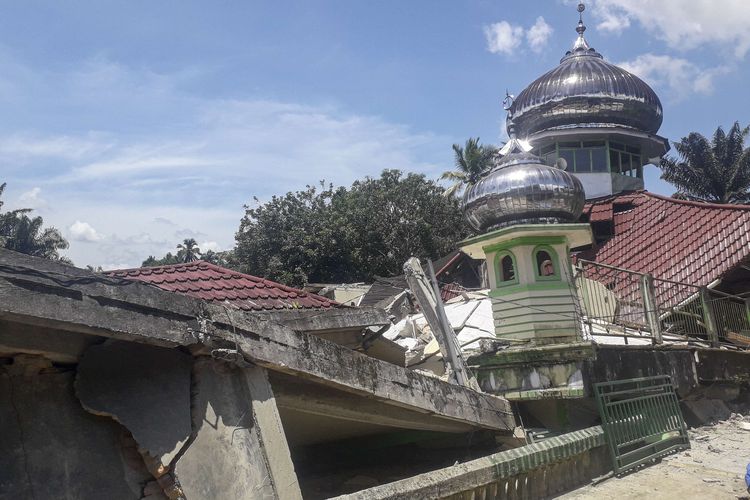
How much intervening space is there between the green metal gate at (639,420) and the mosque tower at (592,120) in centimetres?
1454

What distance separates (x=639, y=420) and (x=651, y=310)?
93.8 inches

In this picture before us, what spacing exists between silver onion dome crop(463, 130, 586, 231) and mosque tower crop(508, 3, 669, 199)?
1379 cm

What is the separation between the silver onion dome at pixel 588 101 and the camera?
22.8 m

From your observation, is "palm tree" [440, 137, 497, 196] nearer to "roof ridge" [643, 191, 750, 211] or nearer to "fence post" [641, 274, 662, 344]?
"roof ridge" [643, 191, 750, 211]

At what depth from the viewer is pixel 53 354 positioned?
3104mm

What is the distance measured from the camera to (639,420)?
26.8ft

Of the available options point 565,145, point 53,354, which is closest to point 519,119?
point 565,145

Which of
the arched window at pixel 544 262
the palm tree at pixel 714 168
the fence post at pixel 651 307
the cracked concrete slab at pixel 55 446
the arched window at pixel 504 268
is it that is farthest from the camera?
the palm tree at pixel 714 168

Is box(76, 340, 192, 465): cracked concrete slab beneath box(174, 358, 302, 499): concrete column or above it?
above

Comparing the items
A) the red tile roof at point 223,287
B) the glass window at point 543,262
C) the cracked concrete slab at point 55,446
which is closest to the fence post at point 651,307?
the glass window at point 543,262

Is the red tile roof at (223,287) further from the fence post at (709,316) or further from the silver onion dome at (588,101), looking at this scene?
the silver onion dome at (588,101)

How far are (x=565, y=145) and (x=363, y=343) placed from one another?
17.2 m

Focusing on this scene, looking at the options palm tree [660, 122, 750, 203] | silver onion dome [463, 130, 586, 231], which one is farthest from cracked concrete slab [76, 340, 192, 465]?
palm tree [660, 122, 750, 203]

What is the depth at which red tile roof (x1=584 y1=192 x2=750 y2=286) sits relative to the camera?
699 inches
